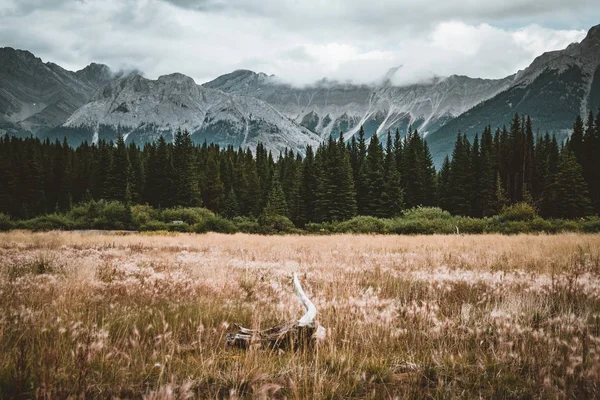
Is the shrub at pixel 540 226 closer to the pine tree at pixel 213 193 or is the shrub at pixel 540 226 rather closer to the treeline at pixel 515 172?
the treeline at pixel 515 172

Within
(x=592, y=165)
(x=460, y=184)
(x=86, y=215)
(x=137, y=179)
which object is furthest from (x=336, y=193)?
(x=137, y=179)

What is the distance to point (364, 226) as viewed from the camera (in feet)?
138

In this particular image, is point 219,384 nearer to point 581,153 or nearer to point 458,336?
point 458,336

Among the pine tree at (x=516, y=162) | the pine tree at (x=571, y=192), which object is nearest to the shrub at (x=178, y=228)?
the pine tree at (x=571, y=192)

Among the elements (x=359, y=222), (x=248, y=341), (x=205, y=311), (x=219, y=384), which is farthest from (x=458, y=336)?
(x=359, y=222)

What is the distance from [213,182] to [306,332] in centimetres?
8132

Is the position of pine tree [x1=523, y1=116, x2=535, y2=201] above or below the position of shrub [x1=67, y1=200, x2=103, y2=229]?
above

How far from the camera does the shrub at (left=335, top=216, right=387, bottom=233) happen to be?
136 feet

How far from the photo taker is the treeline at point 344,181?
6169 centimetres

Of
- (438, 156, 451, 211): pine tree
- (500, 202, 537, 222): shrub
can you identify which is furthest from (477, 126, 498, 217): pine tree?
(500, 202, 537, 222): shrub

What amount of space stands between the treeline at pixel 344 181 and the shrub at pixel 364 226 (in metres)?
15.2

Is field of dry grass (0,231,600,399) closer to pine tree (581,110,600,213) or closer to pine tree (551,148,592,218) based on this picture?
pine tree (551,148,592,218)

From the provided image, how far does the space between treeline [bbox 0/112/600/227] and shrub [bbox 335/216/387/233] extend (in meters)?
15.2

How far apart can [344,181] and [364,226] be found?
2220cm
